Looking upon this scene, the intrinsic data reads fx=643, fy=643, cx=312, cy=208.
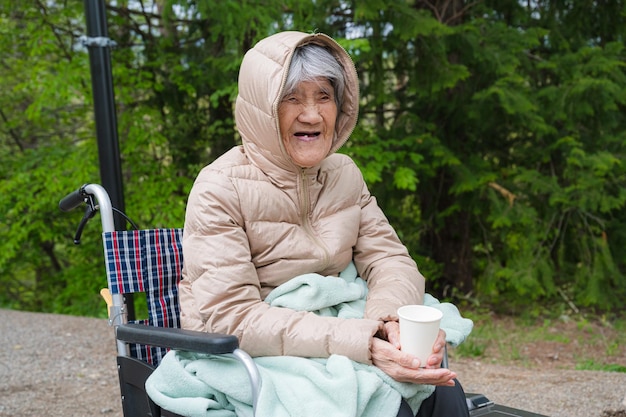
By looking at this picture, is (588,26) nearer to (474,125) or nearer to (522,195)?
(474,125)

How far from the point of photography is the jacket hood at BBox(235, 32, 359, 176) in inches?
72.9

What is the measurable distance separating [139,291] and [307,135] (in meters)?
0.74

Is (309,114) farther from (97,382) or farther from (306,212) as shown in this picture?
(97,382)

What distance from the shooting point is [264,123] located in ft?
6.23

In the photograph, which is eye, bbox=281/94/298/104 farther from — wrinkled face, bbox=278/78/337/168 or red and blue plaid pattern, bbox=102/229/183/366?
red and blue plaid pattern, bbox=102/229/183/366

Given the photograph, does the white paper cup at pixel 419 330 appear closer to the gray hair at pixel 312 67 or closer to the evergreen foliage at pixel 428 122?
the gray hair at pixel 312 67

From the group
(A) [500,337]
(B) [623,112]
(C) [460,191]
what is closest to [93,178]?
(C) [460,191]

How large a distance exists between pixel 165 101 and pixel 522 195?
3.36 metres

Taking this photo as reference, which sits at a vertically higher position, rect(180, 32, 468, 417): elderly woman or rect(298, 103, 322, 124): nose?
rect(298, 103, 322, 124): nose

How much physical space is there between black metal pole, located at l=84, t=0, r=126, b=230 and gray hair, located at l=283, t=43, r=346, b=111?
5.27 feet

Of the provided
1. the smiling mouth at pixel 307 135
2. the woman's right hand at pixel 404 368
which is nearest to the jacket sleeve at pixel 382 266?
the woman's right hand at pixel 404 368

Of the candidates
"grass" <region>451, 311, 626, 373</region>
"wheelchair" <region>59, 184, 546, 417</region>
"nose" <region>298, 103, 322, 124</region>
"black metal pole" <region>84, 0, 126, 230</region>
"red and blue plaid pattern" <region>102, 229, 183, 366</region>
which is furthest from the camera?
"grass" <region>451, 311, 626, 373</region>

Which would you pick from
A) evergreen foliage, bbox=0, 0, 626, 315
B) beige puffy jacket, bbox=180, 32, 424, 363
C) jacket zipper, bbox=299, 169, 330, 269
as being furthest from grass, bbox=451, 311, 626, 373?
jacket zipper, bbox=299, 169, 330, 269

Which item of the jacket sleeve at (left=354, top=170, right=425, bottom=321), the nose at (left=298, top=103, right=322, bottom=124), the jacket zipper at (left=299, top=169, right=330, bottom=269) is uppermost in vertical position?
the nose at (left=298, top=103, right=322, bottom=124)
